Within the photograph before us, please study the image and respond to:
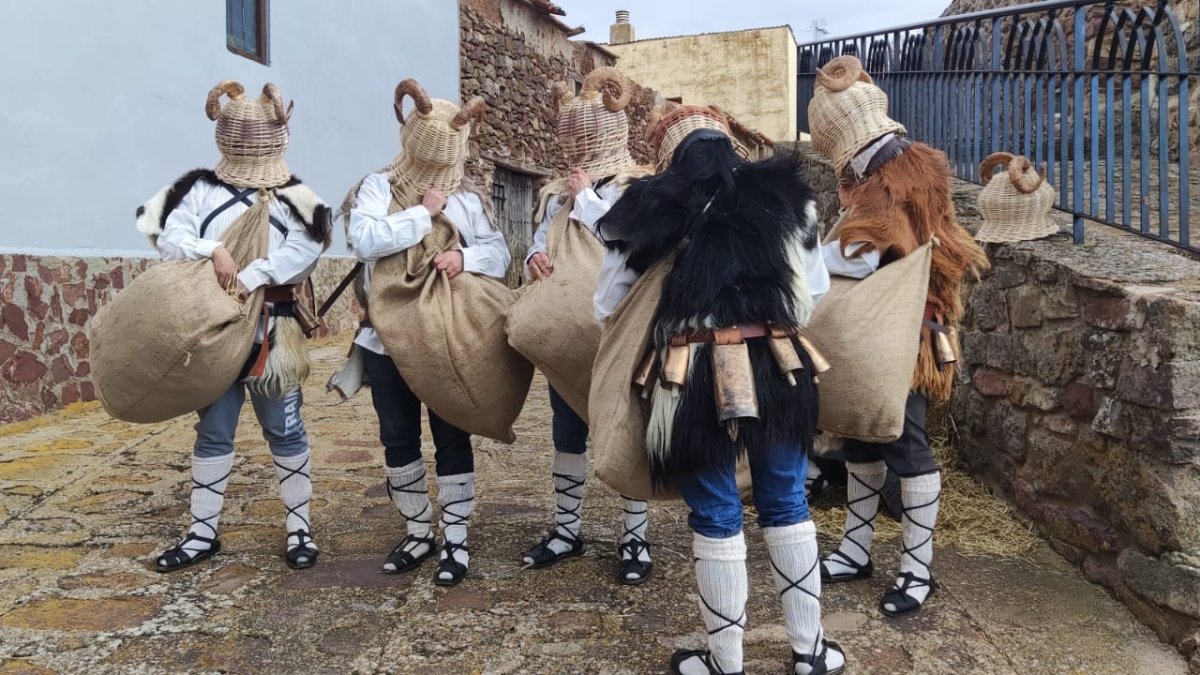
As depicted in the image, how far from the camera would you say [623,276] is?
2.39 m

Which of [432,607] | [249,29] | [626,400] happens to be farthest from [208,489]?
[249,29]

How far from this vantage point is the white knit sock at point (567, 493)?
3.37 metres

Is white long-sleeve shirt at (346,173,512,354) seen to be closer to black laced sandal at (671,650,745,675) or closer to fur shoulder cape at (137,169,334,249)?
fur shoulder cape at (137,169,334,249)

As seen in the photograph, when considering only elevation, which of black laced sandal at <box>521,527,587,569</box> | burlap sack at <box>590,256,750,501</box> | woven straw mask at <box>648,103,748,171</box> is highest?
woven straw mask at <box>648,103,748,171</box>

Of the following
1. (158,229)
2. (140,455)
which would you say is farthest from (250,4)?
(158,229)

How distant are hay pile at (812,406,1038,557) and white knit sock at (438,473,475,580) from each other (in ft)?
4.94

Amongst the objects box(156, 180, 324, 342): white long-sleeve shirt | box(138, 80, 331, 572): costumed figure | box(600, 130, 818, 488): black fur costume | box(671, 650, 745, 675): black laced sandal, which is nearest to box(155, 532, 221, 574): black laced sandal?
box(138, 80, 331, 572): costumed figure

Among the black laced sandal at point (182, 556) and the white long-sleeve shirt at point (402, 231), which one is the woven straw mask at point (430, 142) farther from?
the black laced sandal at point (182, 556)

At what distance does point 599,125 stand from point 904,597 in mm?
1937

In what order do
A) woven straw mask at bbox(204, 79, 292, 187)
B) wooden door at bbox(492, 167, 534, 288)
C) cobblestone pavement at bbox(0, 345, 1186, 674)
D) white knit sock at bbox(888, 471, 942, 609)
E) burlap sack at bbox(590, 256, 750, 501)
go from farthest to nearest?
1. wooden door at bbox(492, 167, 534, 288)
2. woven straw mask at bbox(204, 79, 292, 187)
3. white knit sock at bbox(888, 471, 942, 609)
4. cobblestone pavement at bbox(0, 345, 1186, 674)
5. burlap sack at bbox(590, 256, 750, 501)

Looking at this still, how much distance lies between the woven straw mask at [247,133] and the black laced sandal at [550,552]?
1687mm

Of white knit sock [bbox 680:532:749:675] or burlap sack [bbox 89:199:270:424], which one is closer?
white knit sock [bbox 680:532:749:675]

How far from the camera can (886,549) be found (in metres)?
3.45

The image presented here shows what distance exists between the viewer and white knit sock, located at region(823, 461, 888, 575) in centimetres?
315
